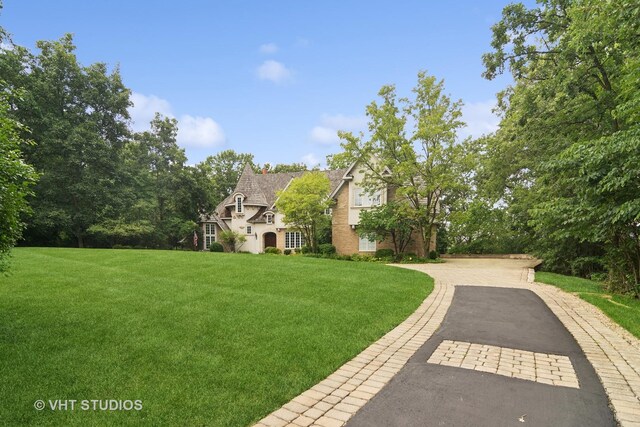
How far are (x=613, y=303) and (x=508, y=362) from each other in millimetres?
6635

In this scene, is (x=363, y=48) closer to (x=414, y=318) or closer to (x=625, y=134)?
(x=625, y=134)

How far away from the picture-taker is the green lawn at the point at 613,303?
732 cm

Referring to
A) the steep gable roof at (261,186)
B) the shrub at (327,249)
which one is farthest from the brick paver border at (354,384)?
the steep gable roof at (261,186)

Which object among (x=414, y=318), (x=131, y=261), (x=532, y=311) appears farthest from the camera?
(x=131, y=261)

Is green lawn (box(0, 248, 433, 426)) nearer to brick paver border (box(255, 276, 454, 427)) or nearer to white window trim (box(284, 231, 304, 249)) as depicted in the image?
brick paver border (box(255, 276, 454, 427))

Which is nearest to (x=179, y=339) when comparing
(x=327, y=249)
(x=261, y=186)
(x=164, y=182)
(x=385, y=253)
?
(x=385, y=253)

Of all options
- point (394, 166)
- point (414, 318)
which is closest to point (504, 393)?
point (414, 318)

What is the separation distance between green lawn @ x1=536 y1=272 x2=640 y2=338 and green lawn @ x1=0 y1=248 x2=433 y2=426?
14.3 ft

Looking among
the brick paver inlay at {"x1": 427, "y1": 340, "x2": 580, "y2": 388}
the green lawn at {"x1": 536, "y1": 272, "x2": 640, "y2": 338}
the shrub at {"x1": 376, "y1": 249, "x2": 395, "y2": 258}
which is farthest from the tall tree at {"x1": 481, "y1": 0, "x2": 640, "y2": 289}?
the shrub at {"x1": 376, "y1": 249, "x2": 395, "y2": 258}

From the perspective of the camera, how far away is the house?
26344 millimetres

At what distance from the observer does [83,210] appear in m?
31.1

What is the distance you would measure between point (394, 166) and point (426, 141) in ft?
8.65

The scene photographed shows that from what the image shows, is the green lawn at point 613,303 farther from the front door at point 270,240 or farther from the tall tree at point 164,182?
the tall tree at point 164,182

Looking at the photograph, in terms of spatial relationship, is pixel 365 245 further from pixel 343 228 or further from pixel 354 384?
pixel 354 384
